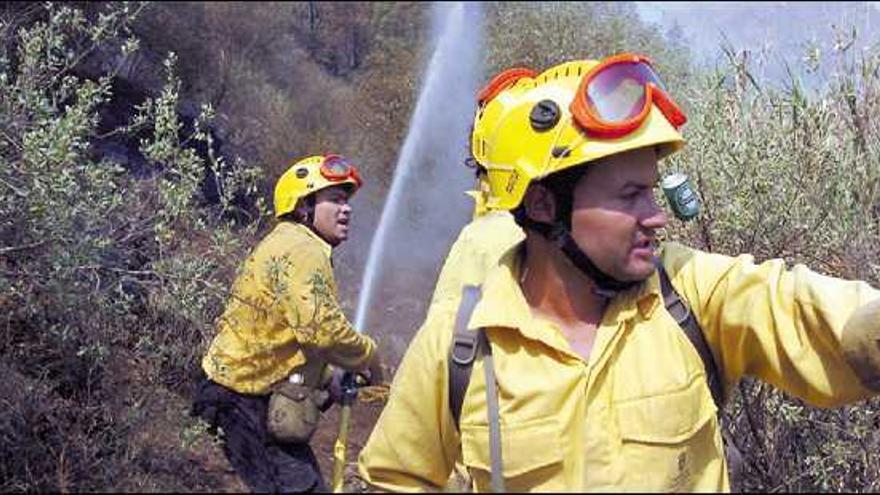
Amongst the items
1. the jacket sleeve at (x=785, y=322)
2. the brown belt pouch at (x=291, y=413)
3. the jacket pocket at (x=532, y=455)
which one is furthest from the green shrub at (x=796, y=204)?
the brown belt pouch at (x=291, y=413)

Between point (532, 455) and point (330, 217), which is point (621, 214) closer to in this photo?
point (532, 455)

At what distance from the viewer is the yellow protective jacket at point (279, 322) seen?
4621mm

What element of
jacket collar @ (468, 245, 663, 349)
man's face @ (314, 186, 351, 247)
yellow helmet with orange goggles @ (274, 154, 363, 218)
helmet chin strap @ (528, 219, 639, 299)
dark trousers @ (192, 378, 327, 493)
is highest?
helmet chin strap @ (528, 219, 639, 299)

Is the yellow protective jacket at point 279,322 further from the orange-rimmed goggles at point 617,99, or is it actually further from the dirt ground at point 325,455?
the orange-rimmed goggles at point 617,99

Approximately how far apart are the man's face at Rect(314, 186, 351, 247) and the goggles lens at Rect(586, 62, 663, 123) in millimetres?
3171

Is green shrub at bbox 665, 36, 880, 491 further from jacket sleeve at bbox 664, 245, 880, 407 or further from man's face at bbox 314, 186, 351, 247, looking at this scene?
man's face at bbox 314, 186, 351, 247

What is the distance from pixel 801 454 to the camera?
3.82 metres

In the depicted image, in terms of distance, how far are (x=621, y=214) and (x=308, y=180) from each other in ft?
11.1

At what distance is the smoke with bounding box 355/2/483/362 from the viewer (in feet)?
45.6


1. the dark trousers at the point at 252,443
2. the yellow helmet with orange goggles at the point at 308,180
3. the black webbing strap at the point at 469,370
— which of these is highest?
the black webbing strap at the point at 469,370

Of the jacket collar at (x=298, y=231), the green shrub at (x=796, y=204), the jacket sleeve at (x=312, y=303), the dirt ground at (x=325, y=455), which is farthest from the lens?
the dirt ground at (x=325, y=455)

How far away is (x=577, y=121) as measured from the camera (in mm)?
2250

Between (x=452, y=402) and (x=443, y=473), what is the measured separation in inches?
9.6

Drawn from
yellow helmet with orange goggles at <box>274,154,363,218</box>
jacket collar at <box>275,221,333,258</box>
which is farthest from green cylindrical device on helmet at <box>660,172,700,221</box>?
yellow helmet with orange goggles at <box>274,154,363,218</box>
